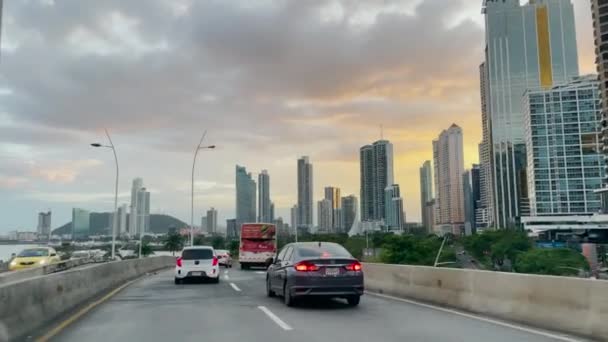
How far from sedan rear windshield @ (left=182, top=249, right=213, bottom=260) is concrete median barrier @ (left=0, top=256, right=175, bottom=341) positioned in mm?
3173

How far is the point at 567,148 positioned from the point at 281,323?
196066 millimetres

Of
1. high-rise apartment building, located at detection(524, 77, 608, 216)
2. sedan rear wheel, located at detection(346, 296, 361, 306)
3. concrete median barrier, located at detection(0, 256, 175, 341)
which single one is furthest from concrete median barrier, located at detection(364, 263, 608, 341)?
high-rise apartment building, located at detection(524, 77, 608, 216)

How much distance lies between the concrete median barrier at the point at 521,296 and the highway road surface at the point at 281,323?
384 mm

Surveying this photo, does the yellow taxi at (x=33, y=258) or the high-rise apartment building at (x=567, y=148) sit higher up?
the high-rise apartment building at (x=567, y=148)

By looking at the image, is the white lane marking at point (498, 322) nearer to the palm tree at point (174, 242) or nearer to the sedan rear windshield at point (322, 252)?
the sedan rear windshield at point (322, 252)

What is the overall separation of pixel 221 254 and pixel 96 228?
297 feet

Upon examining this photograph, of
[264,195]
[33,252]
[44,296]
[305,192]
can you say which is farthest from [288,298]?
[305,192]

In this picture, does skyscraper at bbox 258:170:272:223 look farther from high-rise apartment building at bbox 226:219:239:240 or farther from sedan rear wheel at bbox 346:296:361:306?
sedan rear wheel at bbox 346:296:361:306

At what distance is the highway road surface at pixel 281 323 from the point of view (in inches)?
342

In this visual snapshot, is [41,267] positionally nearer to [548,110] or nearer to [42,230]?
[42,230]

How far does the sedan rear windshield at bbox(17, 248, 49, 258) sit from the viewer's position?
30.7 m

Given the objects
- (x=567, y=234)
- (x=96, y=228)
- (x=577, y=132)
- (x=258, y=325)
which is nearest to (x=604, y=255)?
(x=567, y=234)

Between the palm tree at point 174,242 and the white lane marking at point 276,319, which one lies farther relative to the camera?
the palm tree at point 174,242

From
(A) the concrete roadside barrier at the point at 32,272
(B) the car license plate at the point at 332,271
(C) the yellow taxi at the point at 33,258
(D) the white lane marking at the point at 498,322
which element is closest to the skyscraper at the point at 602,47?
(A) the concrete roadside barrier at the point at 32,272
